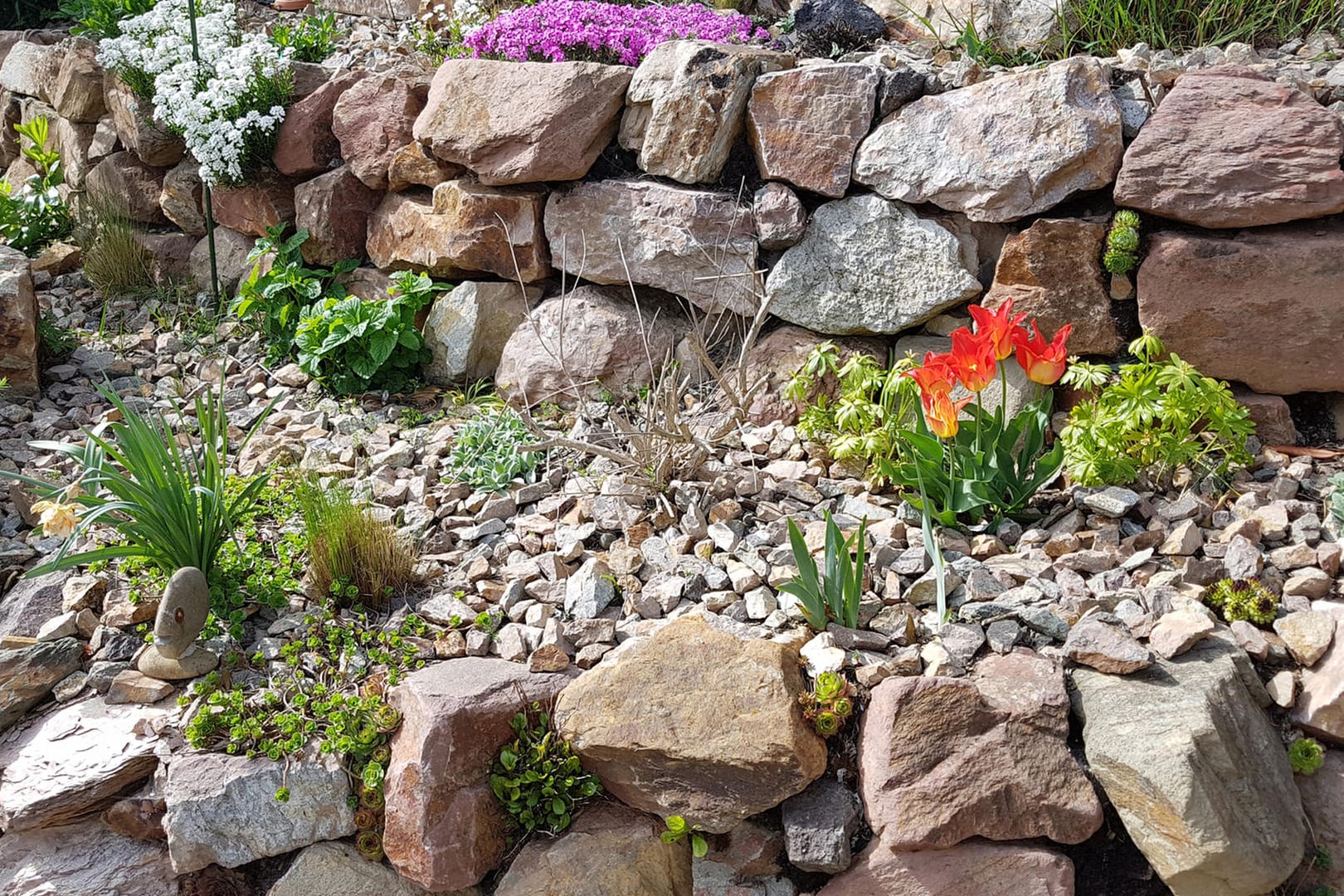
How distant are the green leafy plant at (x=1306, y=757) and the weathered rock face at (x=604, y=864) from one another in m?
1.35

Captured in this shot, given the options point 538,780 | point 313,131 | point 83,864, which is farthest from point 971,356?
point 313,131

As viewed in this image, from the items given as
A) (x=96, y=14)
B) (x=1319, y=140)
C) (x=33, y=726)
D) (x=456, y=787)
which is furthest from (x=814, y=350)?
(x=96, y=14)

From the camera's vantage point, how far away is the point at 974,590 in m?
2.56

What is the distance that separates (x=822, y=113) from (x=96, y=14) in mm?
4056

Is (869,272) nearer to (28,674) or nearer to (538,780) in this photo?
(538,780)

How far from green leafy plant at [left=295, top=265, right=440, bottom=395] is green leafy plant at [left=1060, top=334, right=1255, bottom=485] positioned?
239 cm

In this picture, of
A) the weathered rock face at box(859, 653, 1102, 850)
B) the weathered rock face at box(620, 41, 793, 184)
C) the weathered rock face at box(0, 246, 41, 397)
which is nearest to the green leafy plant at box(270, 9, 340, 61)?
the weathered rock face at box(0, 246, 41, 397)

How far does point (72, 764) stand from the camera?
247 centimetres

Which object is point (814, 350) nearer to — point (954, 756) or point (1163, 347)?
point (1163, 347)

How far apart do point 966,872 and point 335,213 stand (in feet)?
11.4

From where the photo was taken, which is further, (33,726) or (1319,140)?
(1319,140)

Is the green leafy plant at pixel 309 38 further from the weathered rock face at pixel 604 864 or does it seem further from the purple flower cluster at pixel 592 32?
the weathered rock face at pixel 604 864

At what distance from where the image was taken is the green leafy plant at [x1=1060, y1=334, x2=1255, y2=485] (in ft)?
9.26

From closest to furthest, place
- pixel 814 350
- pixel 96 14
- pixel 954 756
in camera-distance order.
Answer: pixel 954 756 → pixel 814 350 → pixel 96 14
